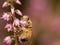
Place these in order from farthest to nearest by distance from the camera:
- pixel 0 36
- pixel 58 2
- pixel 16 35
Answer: pixel 0 36, pixel 16 35, pixel 58 2

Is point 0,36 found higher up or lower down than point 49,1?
lower down

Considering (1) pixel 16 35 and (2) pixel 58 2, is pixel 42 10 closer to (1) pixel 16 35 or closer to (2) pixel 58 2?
(2) pixel 58 2

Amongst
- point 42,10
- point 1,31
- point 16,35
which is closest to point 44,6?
point 42,10

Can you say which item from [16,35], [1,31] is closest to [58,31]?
[16,35]

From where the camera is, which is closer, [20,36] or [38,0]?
[38,0]

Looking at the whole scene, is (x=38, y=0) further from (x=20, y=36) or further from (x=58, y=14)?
(x=20, y=36)

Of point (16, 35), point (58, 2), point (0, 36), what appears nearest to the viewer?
point (58, 2)
